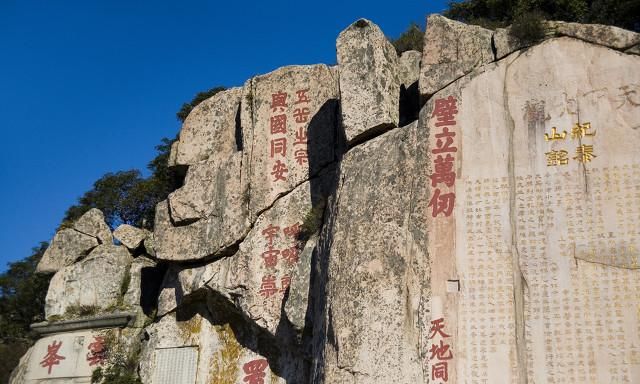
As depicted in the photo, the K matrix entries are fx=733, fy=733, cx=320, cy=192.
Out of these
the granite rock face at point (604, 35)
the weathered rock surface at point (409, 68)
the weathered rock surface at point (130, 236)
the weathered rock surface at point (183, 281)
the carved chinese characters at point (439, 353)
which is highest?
the weathered rock surface at point (409, 68)

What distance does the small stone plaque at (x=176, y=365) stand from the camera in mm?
11641

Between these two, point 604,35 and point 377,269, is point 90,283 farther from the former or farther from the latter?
point 604,35

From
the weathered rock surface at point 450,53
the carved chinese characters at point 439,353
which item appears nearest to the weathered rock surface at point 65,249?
the weathered rock surface at point 450,53

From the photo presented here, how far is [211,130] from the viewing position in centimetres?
1319

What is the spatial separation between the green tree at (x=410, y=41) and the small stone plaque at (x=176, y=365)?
6.25m

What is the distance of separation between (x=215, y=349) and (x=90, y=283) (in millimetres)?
3117

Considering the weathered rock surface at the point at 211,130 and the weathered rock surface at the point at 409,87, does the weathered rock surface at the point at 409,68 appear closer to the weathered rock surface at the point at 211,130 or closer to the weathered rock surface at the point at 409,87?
the weathered rock surface at the point at 409,87

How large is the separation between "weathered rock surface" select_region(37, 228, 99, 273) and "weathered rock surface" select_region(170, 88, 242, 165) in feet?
7.96

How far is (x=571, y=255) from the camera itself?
8.37 metres

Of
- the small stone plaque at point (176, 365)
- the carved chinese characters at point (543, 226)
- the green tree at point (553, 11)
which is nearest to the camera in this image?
the carved chinese characters at point (543, 226)

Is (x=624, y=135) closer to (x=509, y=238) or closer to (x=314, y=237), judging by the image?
(x=509, y=238)

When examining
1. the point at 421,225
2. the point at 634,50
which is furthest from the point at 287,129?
the point at 634,50

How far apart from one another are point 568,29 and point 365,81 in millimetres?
2756

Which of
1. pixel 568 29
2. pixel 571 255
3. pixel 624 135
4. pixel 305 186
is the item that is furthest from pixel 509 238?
pixel 305 186
